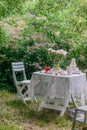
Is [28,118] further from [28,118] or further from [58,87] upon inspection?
[58,87]

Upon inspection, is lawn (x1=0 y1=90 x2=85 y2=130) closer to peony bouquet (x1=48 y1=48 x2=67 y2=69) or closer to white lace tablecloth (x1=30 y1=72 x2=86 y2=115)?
white lace tablecloth (x1=30 y1=72 x2=86 y2=115)

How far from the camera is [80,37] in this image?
9.08 meters

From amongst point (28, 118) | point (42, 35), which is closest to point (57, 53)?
point (28, 118)

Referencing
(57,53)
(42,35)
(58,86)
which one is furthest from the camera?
(42,35)

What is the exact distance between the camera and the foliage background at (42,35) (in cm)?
793

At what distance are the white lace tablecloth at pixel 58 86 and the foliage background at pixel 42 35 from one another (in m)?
1.73

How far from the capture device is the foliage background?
793cm

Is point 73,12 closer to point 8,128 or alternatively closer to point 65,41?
point 65,41

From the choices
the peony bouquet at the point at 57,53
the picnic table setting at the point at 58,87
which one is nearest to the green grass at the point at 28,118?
the picnic table setting at the point at 58,87

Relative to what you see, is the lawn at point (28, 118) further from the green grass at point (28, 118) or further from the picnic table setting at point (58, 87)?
the picnic table setting at point (58, 87)

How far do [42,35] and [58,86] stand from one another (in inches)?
115

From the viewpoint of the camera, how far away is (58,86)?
5.80 m

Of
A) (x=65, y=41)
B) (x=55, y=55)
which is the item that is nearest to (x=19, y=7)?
(x=55, y=55)

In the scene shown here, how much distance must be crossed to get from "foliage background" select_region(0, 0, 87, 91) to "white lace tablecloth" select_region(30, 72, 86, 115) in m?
1.73
